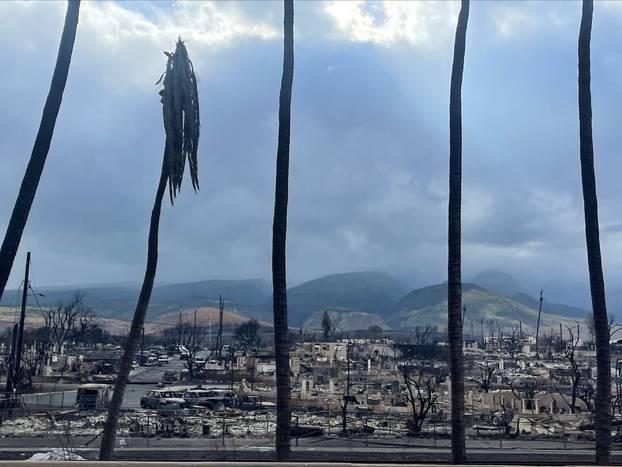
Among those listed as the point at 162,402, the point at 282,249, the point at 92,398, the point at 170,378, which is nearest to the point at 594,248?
the point at 282,249

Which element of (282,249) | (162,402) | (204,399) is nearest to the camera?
(282,249)

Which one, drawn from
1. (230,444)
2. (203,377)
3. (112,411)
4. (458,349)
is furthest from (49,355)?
(458,349)

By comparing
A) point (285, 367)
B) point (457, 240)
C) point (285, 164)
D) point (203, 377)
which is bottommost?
point (203, 377)

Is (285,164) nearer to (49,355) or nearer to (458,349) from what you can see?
(458,349)

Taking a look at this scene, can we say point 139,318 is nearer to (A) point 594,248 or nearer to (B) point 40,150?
(B) point 40,150

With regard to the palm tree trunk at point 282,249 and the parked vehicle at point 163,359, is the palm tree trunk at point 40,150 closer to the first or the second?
the palm tree trunk at point 282,249

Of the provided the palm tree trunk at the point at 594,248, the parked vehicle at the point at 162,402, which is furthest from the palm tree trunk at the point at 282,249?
the parked vehicle at the point at 162,402

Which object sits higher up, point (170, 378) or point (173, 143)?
point (173, 143)

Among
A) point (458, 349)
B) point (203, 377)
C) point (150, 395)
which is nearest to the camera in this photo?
point (458, 349)
